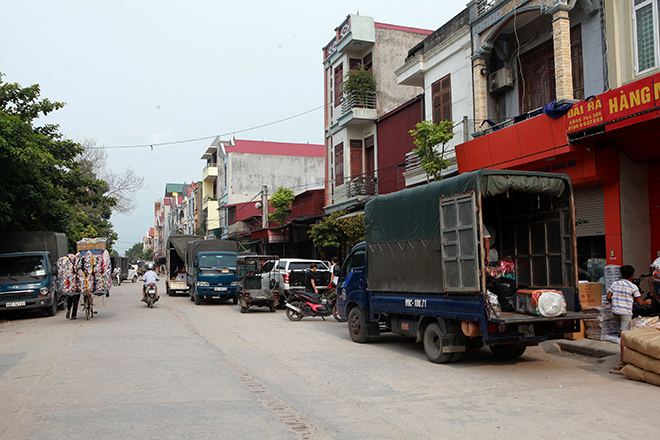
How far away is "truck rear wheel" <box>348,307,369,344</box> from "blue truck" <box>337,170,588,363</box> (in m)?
0.02

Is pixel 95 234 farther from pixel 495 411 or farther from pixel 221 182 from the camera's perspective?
pixel 495 411

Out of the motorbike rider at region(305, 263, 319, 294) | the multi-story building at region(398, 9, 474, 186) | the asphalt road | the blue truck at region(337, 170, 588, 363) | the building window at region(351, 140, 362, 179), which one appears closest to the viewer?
the asphalt road

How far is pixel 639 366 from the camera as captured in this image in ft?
24.7

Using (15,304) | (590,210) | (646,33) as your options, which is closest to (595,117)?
(646,33)

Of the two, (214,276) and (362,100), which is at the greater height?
(362,100)

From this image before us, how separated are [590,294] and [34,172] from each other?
17.9 metres

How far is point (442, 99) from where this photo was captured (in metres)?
20.2

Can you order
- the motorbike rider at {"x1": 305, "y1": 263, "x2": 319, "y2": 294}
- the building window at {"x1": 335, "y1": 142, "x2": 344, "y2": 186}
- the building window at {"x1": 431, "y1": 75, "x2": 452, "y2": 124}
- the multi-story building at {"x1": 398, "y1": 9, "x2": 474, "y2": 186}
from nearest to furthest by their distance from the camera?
1. the motorbike rider at {"x1": 305, "y1": 263, "x2": 319, "y2": 294}
2. the multi-story building at {"x1": 398, "y1": 9, "x2": 474, "y2": 186}
3. the building window at {"x1": 431, "y1": 75, "x2": 452, "y2": 124}
4. the building window at {"x1": 335, "y1": 142, "x2": 344, "y2": 186}

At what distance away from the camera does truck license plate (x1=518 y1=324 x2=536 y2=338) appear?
325 inches

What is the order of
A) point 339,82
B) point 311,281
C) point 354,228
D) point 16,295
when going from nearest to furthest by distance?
1. point 16,295
2. point 311,281
3. point 354,228
4. point 339,82

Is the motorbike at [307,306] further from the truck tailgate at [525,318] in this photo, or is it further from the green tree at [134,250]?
the green tree at [134,250]

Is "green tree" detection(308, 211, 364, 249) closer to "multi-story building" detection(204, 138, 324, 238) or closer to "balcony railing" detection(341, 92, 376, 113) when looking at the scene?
"balcony railing" detection(341, 92, 376, 113)

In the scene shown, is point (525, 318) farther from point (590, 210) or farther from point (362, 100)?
point (362, 100)

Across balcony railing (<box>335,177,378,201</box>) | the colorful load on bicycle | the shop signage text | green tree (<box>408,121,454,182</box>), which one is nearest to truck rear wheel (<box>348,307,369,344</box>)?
the shop signage text
